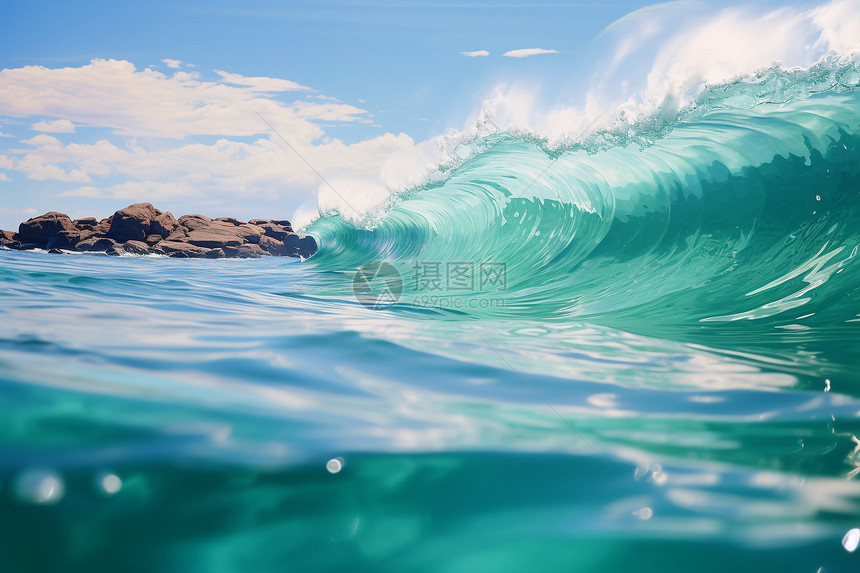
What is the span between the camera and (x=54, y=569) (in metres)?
0.93

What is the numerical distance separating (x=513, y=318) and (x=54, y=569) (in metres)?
3.44

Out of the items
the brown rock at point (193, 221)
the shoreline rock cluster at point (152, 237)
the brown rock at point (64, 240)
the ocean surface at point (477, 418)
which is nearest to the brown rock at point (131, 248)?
the shoreline rock cluster at point (152, 237)

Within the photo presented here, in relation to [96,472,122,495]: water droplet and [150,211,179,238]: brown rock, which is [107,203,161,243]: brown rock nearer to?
[150,211,179,238]: brown rock

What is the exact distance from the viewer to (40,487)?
3.51 ft

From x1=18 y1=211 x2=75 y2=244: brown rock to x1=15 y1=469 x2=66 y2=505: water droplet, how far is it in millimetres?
52202

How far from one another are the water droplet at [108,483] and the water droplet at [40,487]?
60 mm

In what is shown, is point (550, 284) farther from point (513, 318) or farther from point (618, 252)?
point (513, 318)

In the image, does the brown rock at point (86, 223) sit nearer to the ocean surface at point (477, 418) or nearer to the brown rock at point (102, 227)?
the brown rock at point (102, 227)

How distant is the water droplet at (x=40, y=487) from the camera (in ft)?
3.41

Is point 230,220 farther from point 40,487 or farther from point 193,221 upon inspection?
point 40,487

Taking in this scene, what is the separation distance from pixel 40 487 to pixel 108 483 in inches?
4.8

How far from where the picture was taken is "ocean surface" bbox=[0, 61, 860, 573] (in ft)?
3.34

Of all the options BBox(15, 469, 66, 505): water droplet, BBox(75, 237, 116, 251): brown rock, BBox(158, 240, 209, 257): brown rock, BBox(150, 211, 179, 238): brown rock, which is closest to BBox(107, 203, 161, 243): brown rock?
BBox(150, 211, 179, 238): brown rock

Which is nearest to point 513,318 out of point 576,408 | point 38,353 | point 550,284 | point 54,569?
point 550,284
